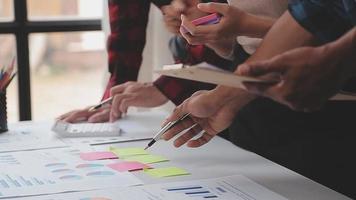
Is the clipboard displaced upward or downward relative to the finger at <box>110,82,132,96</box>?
upward

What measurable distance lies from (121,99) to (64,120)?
0.49 feet

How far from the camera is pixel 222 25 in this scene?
38.6 inches

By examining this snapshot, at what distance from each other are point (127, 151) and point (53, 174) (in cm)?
19

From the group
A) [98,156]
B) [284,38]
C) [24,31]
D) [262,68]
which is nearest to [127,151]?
[98,156]

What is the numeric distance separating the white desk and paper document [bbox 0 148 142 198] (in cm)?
6

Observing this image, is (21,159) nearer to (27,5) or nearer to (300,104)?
(300,104)

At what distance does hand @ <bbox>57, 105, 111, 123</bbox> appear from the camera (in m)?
1.44

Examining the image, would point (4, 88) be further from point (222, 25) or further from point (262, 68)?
point (262, 68)

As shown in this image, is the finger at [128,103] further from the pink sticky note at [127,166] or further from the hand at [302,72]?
the hand at [302,72]

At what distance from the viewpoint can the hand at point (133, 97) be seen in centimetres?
146

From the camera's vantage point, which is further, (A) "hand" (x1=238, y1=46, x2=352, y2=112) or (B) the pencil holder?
(B) the pencil holder

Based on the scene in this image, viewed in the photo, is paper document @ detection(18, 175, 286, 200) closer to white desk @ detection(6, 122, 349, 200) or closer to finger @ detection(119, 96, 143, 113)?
white desk @ detection(6, 122, 349, 200)

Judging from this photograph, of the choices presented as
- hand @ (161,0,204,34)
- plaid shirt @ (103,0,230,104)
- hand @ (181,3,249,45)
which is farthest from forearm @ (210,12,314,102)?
plaid shirt @ (103,0,230,104)

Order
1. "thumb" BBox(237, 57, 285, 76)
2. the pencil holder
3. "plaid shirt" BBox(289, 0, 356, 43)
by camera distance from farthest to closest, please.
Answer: the pencil holder
"plaid shirt" BBox(289, 0, 356, 43)
"thumb" BBox(237, 57, 285, 76)
